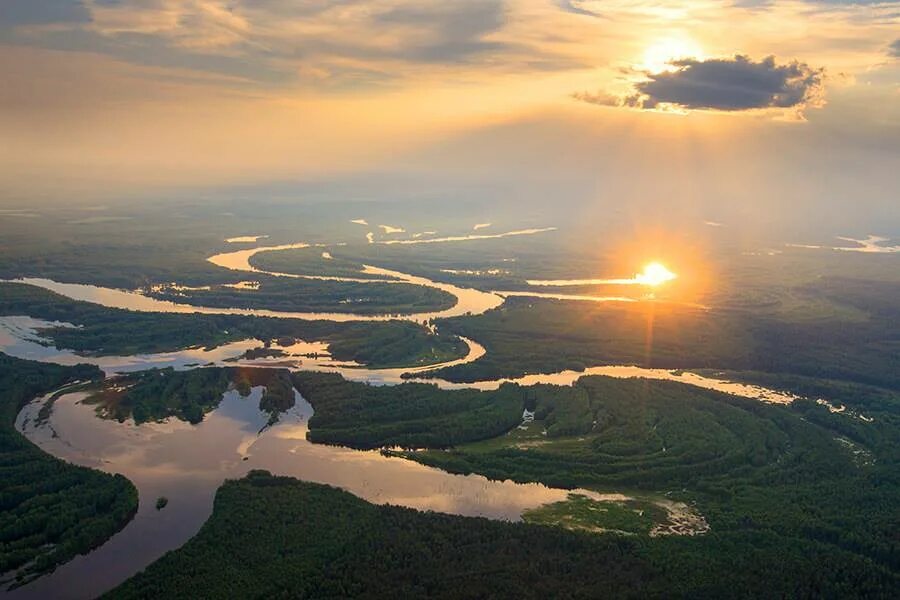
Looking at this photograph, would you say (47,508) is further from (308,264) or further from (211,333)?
(308,264)

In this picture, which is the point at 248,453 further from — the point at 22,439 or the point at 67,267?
the point at 67,267

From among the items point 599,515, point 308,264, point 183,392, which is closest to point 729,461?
point 599,515

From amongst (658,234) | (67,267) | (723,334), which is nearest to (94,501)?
(723,334)

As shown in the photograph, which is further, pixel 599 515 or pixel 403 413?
pixel 403 413

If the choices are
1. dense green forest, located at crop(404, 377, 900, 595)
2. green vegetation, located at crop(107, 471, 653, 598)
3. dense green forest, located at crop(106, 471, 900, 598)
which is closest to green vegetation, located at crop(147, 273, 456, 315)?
dense green forest, located at crop(404, 377, 900, 595)

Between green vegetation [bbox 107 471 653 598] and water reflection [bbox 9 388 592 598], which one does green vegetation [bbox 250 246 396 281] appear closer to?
water reflection [bbox 9 388 592 598]

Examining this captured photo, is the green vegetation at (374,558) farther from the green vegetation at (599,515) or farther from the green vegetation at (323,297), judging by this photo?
the green vegetation at (323,297)
